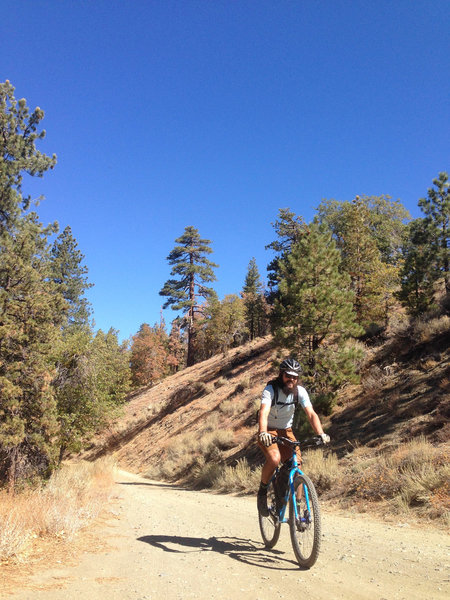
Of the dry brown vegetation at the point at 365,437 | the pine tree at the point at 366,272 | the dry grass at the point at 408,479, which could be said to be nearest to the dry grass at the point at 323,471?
the dry brown vegetation at the point at 365,437

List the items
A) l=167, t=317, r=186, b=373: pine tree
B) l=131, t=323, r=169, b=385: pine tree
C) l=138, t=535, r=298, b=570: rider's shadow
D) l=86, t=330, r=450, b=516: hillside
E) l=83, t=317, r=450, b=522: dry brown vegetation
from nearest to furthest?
l=138, t=535, r=298, b=570: rider's shadow → l=83, t=317, r=450, b=522: dry brown vegetation → l=86, t=330, r=450, b=516: hillside → l=131, t=323, r=169, b=385: pine tree → l=167, t=317, r=186, b=373: pine tree

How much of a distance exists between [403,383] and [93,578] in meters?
13.1

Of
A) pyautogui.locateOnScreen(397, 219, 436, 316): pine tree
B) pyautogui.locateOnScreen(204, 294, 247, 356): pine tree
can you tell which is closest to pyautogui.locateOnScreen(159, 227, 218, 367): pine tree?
pyautogui.locateOnScreen(204, 294, 247, 356): pine tree

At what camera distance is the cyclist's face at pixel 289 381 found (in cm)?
490

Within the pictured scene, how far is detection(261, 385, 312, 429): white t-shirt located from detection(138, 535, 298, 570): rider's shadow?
139 centimetres

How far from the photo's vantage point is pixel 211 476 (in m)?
16.7

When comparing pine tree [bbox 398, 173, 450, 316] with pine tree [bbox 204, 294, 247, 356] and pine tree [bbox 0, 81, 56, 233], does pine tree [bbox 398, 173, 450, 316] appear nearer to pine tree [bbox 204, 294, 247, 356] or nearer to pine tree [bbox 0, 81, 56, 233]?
pine tree [bbox 0, 81, 56, 233]

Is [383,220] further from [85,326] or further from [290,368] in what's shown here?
[290,368]

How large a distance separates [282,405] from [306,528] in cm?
132

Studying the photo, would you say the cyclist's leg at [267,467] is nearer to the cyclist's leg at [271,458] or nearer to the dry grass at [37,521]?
the cyclist's leg at [271,458]

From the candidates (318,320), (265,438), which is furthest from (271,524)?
(318,320)

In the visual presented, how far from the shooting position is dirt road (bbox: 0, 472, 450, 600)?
3.54m

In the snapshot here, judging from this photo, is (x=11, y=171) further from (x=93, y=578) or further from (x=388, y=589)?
(x=388, y=589)

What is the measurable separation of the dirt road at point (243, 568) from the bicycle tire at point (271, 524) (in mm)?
139
